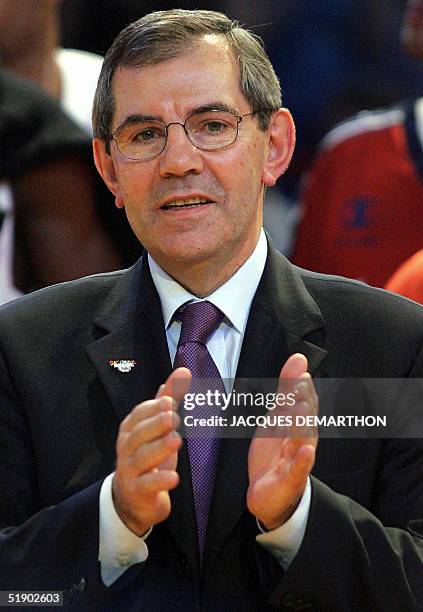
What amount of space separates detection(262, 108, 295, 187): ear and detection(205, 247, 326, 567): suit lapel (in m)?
0.14

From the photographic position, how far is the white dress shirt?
1891 millimetres

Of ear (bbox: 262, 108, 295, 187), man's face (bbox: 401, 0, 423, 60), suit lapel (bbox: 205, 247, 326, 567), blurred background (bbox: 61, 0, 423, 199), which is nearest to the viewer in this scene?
suit lapel (bbox: 205, 247, 326, 567)

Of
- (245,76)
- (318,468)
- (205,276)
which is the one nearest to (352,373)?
(318,468)

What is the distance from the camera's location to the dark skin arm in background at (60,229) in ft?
11.2

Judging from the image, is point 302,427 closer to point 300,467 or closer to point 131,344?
Answer: point 300,467

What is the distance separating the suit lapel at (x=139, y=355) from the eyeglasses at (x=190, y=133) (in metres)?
0.21

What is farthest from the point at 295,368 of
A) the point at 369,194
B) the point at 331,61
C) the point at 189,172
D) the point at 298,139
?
the point at 331,61

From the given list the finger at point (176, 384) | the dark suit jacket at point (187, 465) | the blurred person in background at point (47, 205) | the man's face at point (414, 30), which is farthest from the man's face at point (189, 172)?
the man's face at point (414, 30)

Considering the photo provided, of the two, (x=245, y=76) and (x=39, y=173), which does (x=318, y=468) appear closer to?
(x=245, y=76)

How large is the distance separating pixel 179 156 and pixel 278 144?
268mm

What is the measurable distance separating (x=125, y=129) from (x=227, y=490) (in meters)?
0.65

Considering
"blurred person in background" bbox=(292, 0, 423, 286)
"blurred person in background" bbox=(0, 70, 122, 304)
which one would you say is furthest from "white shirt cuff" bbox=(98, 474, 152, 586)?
"blurred person in background" bbox=(292, 0, 423, 286)

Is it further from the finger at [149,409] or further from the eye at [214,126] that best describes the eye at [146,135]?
the finger at [149,409]

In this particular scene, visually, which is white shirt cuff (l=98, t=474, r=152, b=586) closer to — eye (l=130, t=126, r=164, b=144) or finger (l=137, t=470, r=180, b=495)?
finger (l=137, t=470, r=180, b=495)
